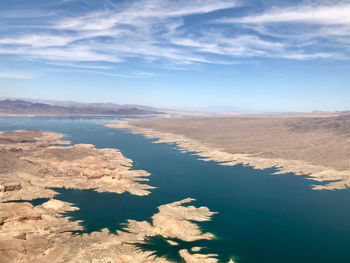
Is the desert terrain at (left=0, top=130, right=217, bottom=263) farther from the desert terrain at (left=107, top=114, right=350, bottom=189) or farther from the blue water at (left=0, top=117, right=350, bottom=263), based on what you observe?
the desert terrain at (left=107, top=114, right=350, bottom=189)

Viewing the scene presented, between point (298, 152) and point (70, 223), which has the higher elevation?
point (298, 152)

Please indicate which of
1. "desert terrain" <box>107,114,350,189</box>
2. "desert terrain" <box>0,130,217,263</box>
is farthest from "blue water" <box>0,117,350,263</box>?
"desert terrain" <box>107,114,350,189</box>

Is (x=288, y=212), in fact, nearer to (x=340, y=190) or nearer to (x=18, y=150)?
(x=340, y=190)

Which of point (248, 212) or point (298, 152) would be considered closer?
point (248, 212)

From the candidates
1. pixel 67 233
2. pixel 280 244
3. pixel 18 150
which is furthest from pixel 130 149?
pixel 280 244

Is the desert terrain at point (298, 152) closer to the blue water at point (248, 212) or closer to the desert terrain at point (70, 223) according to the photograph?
the blue water at point (248, 212)

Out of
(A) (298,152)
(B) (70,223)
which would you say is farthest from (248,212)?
(A) (298,152)

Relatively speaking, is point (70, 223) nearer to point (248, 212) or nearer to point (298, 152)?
point (248, 212)
